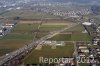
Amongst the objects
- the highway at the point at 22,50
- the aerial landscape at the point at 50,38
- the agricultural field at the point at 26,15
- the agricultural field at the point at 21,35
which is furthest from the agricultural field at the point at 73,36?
the agricultural field at the point at 26,15

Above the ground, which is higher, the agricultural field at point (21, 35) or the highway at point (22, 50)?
the agricultural field at point (21, 35)

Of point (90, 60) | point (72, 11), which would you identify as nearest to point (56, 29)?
point (90, 60)

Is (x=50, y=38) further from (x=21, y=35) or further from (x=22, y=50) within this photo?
(x=22, y=50)

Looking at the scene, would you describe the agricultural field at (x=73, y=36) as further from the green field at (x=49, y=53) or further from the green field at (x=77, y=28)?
the green field at (x=49, y=53)

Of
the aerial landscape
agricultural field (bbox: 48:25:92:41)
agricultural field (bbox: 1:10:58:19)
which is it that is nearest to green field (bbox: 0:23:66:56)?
the aerial landscape

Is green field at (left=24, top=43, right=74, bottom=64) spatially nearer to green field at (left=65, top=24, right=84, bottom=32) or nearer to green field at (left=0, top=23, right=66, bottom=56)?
green field at (left=0, top=23, right=66, bottom=56)

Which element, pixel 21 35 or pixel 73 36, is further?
pixel 21 35

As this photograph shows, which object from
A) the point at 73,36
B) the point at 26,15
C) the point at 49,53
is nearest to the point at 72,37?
the point at 73,36
